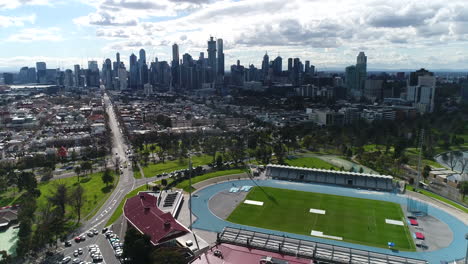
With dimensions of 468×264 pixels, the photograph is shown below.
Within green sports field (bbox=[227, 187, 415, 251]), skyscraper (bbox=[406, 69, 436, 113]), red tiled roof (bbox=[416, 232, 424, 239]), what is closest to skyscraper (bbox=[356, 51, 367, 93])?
skyscraper (bbox=[406, 69, 436, 113])

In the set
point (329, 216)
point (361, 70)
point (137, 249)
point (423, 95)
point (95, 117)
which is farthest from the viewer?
point (361, 70)

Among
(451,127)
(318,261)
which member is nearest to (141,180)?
(318,261)

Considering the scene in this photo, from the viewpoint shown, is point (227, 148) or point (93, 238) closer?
point (93, 238)

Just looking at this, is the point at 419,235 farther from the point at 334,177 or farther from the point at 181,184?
the point at 181,184

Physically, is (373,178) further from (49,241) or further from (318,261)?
(49,241)

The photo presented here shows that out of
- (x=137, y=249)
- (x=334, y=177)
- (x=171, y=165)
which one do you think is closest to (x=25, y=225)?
(x=137, y=249)

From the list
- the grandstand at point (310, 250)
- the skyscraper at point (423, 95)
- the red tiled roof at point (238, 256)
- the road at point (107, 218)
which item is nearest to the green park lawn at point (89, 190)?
the road at point (107, 218)
